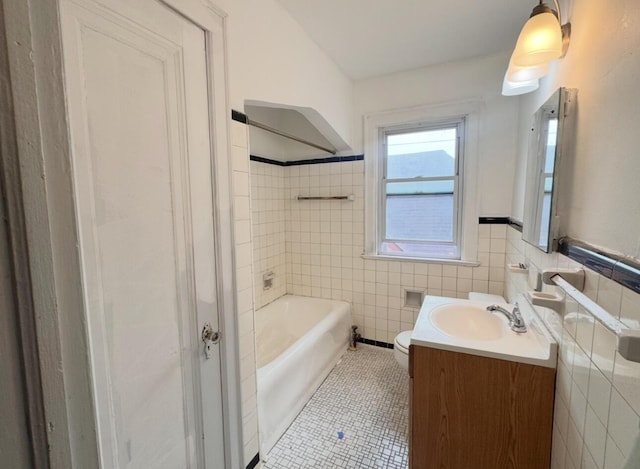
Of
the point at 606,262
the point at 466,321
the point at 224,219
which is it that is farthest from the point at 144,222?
the point at 466,321

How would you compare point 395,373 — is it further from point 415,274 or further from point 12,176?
point 12,176

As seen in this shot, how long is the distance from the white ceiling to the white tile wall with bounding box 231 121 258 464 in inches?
38.9

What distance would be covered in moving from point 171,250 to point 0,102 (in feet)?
2.72

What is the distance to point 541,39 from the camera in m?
1.11

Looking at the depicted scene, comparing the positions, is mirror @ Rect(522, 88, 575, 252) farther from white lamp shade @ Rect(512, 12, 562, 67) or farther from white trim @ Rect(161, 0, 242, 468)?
white trim @ Rect(161, 0, 242, 468)

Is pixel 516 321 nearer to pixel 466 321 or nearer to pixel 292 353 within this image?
pixel 466 321

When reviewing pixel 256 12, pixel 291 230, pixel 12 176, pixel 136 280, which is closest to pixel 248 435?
pixel 136 280

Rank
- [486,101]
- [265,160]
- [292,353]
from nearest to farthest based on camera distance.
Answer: [292,353] < [486,101] < [265,160]

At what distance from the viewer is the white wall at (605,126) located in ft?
2.29

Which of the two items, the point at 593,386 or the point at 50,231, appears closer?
the point at 50,231

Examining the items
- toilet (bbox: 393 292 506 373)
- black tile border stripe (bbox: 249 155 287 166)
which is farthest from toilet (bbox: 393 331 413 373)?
black tile border stripe (bbox: 249 155 287 166)

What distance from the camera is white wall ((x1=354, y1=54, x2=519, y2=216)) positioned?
2240mm

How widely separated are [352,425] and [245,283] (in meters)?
1.22

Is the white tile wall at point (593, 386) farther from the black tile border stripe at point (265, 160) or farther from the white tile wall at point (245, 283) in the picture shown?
the black tile border stripe at point (265, 160)
